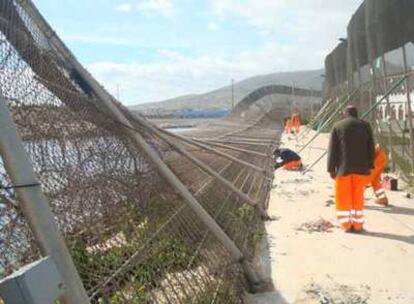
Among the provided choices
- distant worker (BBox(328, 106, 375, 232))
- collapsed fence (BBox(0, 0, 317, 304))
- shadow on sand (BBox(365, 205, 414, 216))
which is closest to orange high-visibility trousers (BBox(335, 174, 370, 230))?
distant worker (BBox(328, 106, 375, 232))

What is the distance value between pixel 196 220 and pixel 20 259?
2.92 m

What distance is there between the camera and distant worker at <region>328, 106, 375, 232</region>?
8.75 meters

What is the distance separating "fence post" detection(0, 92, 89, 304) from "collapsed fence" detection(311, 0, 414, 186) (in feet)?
32.3

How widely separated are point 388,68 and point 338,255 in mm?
10042

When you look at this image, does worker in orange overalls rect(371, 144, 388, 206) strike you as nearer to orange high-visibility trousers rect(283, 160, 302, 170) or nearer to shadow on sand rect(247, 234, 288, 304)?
shadow on sand rect(247, 234, 288, 304)

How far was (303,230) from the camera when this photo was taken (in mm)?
8953

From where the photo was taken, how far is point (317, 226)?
9141 mm

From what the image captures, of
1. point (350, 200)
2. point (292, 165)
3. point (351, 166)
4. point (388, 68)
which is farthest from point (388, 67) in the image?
point (350, 200)

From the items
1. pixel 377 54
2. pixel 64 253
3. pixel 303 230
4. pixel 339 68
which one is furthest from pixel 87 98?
pixel 339 68

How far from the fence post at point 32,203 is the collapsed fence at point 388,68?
984 centimetres

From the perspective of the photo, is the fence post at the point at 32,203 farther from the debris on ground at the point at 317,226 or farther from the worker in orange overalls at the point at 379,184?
the worker in orange overalls at the point at 379,184

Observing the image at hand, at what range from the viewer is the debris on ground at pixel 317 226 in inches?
352

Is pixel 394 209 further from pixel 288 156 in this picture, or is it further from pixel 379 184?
pixel 288 156

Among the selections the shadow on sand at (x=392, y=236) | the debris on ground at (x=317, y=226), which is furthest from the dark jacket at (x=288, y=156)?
the shadow on sand at (x=392, y=236)
